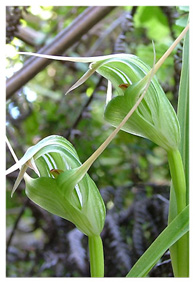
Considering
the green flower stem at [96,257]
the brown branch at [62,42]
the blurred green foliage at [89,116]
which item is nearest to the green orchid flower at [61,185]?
the green flower stem at [96,257]

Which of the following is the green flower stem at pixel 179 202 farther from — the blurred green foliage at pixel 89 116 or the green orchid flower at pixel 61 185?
the blurred green foliage at pixel 89 116

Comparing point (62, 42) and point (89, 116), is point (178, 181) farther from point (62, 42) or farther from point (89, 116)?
point (89, 116)

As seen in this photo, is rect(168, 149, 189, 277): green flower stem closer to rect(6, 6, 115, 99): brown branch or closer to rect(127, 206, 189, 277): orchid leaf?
rect(127, 206, 189, 277): orchid leaf

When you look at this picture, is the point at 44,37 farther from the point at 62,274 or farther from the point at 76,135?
the point at 62,274

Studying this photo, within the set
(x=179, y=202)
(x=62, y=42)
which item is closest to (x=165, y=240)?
(x=179, y=202)
